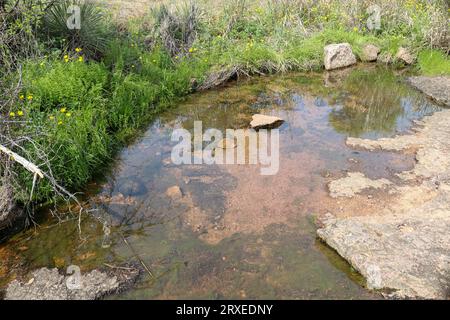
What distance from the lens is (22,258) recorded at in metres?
3.54

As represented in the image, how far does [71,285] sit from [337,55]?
7.09 meters

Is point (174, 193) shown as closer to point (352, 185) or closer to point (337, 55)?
point (352, 185)

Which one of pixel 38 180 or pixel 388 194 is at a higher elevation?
pixel 38 180

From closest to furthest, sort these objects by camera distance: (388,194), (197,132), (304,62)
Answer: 1. (388,194)
2. (197,132)
3. (304,62)

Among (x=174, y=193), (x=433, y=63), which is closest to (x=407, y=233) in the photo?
(x=174, y=193)

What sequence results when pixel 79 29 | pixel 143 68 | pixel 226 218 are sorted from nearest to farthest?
1. pixel 226 218
2. pixel 79 29
3. pixel 143 68

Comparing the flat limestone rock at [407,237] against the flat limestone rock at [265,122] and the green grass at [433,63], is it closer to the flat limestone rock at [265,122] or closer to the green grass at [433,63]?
the flat limestone rock at [265,122]

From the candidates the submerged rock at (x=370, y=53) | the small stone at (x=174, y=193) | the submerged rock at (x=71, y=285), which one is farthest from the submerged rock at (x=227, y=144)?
the submerged rock at (x=370, y=53)

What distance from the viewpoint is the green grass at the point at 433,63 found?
7.93m

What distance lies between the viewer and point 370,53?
875 centimetres

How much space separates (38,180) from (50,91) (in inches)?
58.3

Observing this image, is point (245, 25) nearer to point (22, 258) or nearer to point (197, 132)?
point (197, 132)

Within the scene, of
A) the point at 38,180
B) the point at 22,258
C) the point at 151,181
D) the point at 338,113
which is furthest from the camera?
the point at 338,113

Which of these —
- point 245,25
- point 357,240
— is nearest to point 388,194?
point 357,240
